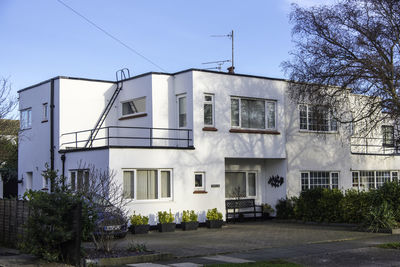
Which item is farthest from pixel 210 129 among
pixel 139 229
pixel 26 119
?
pixel 26 119

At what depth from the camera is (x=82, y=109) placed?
2361 cm

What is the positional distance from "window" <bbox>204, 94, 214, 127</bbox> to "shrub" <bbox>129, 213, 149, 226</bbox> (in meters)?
5.05

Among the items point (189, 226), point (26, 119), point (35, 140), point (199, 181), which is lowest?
point (189, 226)

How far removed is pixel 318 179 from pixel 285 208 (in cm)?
315

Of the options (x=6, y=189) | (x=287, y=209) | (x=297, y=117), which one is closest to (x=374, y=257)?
(x=287, y=209)

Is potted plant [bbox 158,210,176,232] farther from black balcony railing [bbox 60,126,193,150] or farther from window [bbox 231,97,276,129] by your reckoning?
window [bbox 231,97,276,129]

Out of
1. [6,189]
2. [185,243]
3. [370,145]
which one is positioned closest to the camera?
[185,243]

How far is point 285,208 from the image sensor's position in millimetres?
24438

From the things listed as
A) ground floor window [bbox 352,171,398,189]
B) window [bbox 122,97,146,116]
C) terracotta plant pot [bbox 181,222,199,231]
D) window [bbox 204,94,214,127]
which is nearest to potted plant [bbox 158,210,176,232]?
terracotta plant pot [bbox 181,222,199,231]

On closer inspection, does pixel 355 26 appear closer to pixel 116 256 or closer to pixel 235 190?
pixel 235 190

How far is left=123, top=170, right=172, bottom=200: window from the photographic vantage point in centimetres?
2002

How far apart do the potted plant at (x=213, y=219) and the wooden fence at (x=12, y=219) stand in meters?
8.24

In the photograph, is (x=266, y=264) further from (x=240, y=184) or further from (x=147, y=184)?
(x=240, y=184)

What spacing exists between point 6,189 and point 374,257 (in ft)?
82.3
